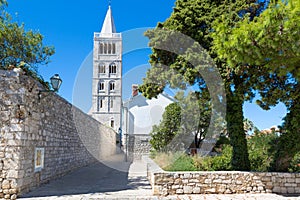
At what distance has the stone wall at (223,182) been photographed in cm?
600

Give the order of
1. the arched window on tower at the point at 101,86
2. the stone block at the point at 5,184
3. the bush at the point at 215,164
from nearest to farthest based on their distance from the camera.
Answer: the stone block at the point at 5,184, the bush at the point at 215,164, the arched window on tower at the point at 101,86

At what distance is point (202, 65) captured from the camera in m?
7.28

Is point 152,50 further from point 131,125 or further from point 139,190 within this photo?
point 131,125

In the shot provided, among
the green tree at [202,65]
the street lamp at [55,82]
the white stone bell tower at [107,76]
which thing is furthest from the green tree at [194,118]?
the white stone bell tower at [107,76]

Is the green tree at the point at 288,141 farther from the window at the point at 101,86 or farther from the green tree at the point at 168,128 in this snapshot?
the window at the point at 101,86

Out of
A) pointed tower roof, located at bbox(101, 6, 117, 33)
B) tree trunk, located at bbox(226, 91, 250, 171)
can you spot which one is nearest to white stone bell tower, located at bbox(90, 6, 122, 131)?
pointed tower roof, located at bbox(101, 6, 117, 33)

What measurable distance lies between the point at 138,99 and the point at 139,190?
18598 millimetres

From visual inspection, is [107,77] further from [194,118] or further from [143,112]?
[194,118]

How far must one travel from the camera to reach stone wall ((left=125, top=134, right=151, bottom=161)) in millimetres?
21938

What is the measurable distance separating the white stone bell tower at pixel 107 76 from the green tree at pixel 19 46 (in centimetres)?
2593

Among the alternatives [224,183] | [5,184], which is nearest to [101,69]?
[5,184]

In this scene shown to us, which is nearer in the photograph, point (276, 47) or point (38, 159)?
point (276, 47)

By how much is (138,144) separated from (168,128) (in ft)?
21.6

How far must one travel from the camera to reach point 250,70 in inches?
269
